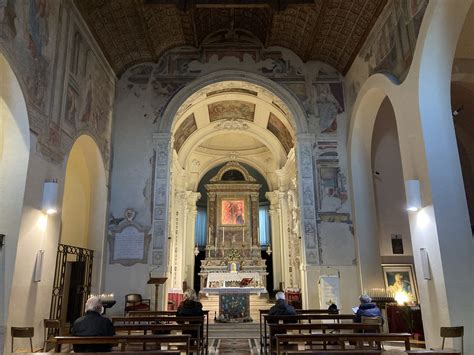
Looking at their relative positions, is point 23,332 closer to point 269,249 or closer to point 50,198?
point 50,198

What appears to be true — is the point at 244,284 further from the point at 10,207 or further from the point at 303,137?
the point at 10,207

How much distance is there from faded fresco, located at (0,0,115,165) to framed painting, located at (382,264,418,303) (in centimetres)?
789

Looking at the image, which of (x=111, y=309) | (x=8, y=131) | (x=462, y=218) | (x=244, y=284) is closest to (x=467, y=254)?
(x=462, y=218)

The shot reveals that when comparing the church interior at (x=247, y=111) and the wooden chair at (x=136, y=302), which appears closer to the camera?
the church interior at (x=247, y=111)

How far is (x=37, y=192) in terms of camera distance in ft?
21.6

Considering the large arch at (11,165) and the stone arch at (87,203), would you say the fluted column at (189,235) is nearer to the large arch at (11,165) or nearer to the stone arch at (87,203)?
the stone arch at (87,203)

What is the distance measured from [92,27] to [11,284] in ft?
20.0

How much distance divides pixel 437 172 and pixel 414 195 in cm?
52

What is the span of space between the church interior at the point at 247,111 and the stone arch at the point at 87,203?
1.4 inches

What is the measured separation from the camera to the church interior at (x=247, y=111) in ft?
20.2

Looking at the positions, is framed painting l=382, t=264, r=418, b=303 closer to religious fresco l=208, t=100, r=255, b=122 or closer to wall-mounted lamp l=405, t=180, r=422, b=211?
wall-mounted lamp l=405, t=180, r=422, b=211

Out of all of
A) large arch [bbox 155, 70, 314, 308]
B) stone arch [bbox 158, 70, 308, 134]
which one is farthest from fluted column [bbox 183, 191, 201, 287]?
stone arch [bbox 158, 70, 308, 134]

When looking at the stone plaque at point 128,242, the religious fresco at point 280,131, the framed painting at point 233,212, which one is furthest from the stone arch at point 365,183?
the framed painting at point 233,212

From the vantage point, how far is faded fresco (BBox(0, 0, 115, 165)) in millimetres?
5957
